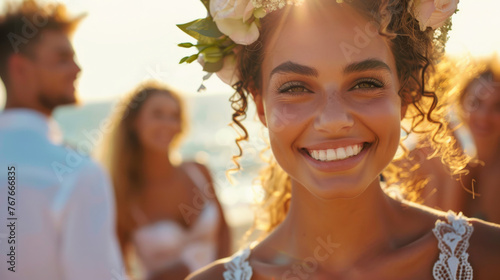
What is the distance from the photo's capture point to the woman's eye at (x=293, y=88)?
2312 mm

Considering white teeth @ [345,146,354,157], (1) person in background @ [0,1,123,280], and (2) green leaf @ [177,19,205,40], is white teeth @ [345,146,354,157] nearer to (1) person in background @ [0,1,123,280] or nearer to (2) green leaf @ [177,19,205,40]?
(2) green leaf @ [177,19,205,40]

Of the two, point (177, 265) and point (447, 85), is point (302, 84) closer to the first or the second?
point (447, 85)

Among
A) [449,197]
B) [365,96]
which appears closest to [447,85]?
[365,96]

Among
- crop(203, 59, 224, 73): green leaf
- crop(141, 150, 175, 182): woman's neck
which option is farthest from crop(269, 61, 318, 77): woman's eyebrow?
crop(141, 150, 175, 182): woman's neck

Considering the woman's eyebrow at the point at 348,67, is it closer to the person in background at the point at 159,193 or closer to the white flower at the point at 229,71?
the white flower at the point at 229,71

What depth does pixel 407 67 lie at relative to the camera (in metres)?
2.47

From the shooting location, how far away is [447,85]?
2.84 meters

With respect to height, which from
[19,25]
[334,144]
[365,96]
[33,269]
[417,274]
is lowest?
[417,274]

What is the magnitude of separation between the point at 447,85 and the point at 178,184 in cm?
389

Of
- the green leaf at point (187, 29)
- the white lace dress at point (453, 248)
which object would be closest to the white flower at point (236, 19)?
the green leaf at point (187, 29)

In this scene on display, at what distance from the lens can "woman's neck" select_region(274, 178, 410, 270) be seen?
8.16 ft

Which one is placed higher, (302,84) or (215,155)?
(215,155)

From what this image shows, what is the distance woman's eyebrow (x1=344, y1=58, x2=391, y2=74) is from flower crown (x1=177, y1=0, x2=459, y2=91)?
0.81ft

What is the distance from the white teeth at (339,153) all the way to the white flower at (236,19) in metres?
0.58
